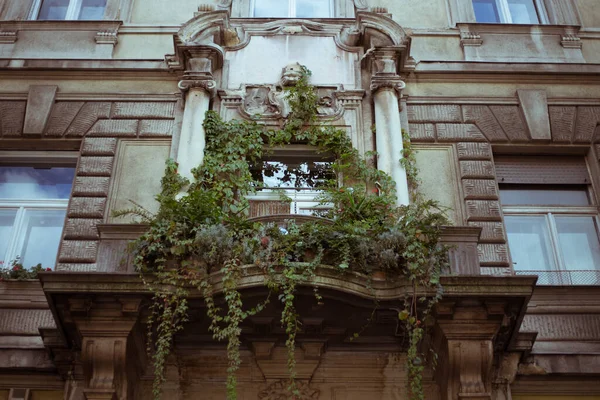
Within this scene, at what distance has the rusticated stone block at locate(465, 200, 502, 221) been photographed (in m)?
9.23

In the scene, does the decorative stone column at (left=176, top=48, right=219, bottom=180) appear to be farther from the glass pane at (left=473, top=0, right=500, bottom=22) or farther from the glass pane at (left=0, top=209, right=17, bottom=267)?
the glass pane at (left=473, top=0, right=500, bottom=22)

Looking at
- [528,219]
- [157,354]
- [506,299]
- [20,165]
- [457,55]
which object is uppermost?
[457,55]

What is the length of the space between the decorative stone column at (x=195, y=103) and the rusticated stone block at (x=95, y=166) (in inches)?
36.0

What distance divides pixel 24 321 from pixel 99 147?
2496 millimetres

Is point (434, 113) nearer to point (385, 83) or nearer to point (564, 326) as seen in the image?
point (385, 83)

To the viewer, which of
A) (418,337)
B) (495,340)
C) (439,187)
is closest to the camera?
(418,337)

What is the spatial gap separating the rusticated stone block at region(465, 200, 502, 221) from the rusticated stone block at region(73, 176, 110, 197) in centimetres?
446

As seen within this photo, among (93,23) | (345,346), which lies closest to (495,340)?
(345,346)

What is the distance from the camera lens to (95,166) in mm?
9719

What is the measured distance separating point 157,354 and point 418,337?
248 centimetres

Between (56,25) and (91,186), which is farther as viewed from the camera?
(56,25)

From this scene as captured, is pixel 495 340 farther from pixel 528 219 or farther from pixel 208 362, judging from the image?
pixel 208 362

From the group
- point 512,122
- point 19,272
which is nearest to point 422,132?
point 512,122

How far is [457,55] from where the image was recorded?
11000mm
